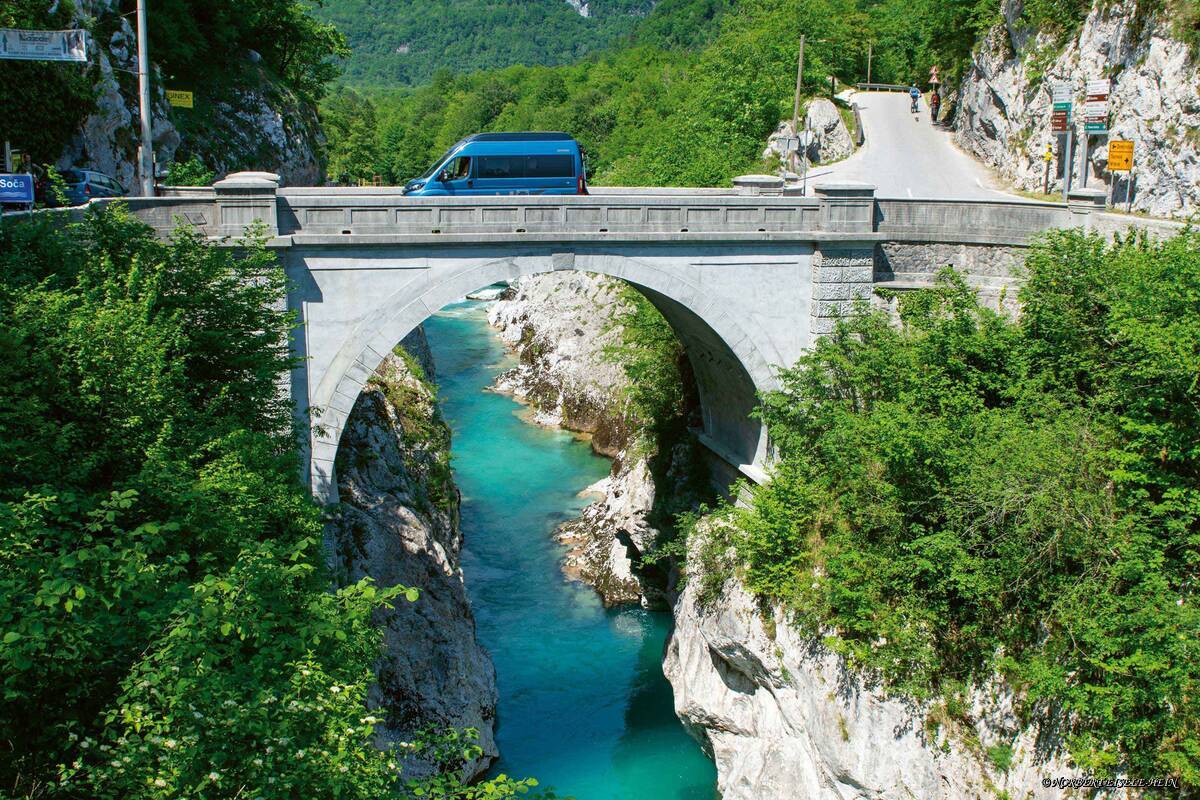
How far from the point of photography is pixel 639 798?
70.2ft

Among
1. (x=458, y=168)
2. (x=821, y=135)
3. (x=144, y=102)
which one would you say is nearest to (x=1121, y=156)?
(x=458, y=168)

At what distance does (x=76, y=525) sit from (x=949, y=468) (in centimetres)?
1319

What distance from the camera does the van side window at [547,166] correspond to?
23.9m

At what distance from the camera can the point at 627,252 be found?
20.7 meters

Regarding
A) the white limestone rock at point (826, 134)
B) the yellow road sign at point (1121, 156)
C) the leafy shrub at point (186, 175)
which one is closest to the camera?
the leafy shrub at point (186, 175)

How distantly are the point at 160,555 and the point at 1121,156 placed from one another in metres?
23.4

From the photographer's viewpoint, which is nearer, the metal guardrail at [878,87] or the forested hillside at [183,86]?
the forested hillside at [183,86]

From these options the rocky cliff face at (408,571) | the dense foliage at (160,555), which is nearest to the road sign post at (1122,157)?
the rocky cliff face at (408,571)

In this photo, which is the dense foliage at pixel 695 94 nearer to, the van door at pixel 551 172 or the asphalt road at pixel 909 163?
the asphalt road at pixel 909 163

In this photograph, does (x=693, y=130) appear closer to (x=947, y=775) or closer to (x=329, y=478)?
(x=329, y=478)

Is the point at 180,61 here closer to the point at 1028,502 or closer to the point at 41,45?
the point at 41,45

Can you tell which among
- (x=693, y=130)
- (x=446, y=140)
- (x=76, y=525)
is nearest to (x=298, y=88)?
(x=693, y=130)

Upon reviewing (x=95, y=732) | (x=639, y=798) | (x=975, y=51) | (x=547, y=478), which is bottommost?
(x=639, y=798)

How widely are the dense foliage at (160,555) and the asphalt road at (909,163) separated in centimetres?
2376
